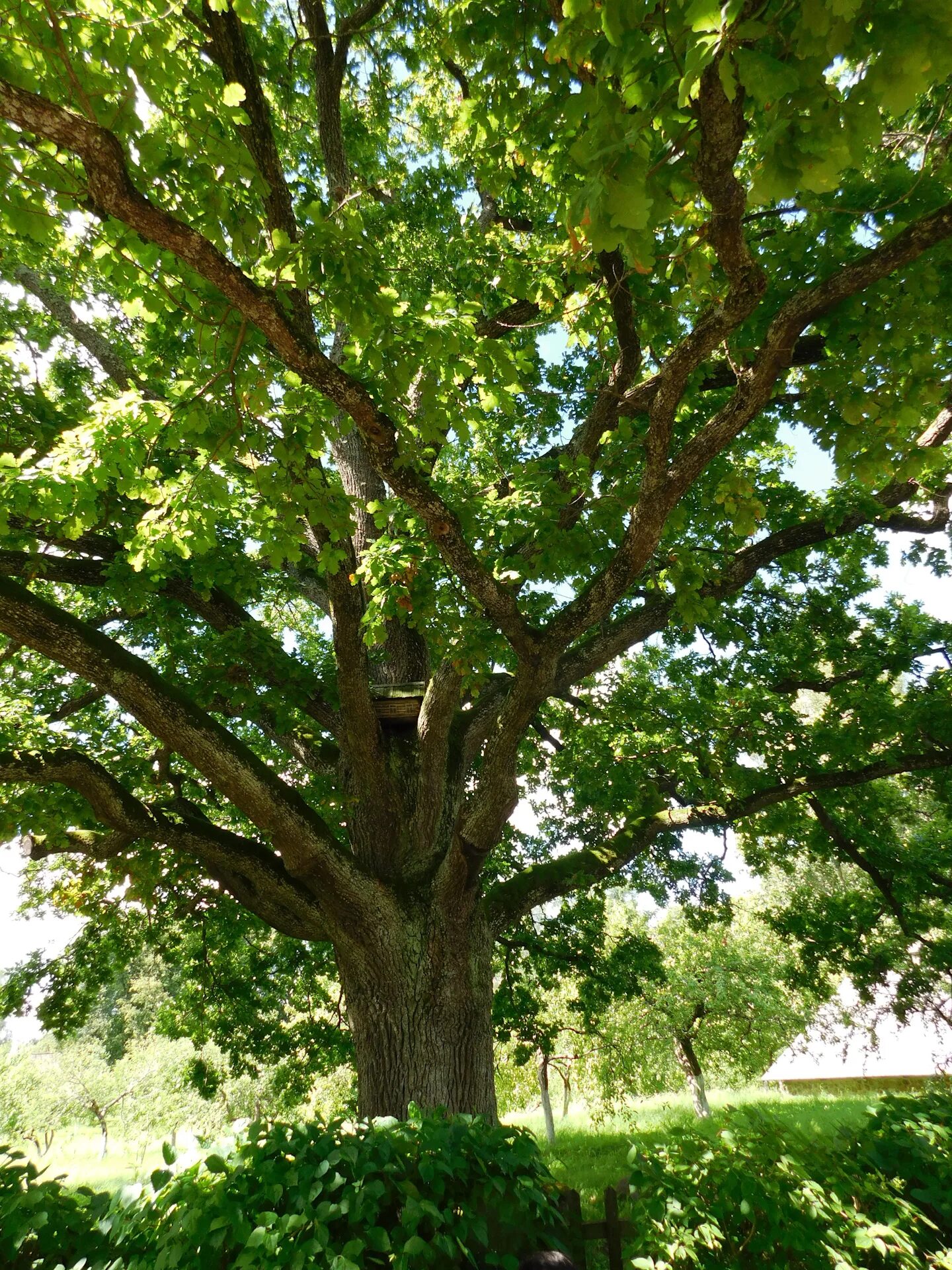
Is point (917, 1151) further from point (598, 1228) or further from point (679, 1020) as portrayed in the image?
point (679, 1020)

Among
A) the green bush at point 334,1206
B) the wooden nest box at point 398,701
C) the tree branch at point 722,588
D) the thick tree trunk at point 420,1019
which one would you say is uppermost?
the tree branch at point 722,588

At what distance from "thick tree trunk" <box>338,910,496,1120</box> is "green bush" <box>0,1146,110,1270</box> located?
2.92 metres

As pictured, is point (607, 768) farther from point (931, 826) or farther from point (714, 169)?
point (714, 169)

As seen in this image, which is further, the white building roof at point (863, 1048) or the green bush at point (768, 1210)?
the white building roof at point (863, 1048)

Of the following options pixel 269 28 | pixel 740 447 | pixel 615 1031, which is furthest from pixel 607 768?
pixel 615 1031

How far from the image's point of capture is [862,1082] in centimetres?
1948

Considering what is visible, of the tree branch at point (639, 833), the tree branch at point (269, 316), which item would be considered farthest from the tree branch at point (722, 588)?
the tree branch at point (639, 833)

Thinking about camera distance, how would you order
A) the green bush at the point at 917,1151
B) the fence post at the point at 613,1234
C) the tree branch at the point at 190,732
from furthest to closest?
the tree branch at the point at 190,732 → the fence post at the point at 613,1234 → the green bush at the point at 917,1151

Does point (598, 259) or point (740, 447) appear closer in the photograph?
point (598, 259)

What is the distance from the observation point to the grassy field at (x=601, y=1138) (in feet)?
10.5

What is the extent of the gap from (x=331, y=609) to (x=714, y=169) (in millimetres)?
4049

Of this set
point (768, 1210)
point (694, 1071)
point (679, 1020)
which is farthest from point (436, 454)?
point (694, 1071)

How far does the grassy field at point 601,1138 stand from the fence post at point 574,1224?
43 centimetres

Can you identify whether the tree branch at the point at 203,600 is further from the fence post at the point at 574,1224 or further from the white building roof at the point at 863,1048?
the white building roof at the point at 863,1048
